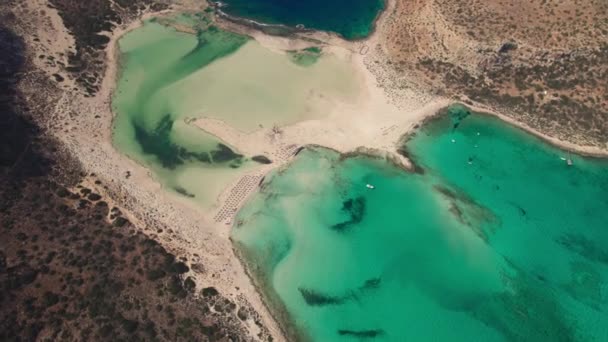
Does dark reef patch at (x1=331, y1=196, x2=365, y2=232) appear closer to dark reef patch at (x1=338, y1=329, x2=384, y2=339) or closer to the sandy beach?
the sandy beach

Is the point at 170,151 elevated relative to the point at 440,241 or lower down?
lower down

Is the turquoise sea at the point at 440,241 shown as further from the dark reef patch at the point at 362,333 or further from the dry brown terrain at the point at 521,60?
the dry brown terrain at the point at 521,60

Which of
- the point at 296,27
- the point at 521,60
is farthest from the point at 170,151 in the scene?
the point at 521,60

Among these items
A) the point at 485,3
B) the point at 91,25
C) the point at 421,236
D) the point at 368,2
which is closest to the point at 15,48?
the point at 91,25

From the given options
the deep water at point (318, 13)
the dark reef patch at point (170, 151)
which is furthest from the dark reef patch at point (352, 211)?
the deep water at point (318, 13)

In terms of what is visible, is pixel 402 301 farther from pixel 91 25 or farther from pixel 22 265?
pixel 91 25

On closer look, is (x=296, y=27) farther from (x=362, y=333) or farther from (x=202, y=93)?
(x=362, y=333)

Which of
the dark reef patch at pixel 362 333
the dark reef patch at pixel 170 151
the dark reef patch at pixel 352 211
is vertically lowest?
the dark reef patch at pixel 362 333
